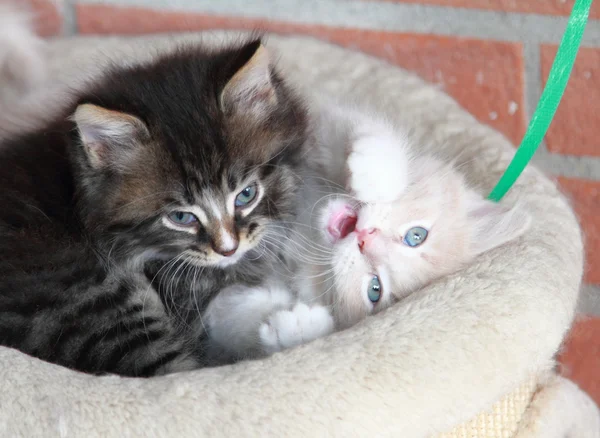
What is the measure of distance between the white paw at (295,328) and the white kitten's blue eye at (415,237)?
23 centimetres

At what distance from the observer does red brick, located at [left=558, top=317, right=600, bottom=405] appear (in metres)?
2.16

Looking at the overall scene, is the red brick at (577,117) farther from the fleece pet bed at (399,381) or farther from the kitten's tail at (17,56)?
the kitten's tail at (17,56)

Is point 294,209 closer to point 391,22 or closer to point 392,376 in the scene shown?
point 392,376

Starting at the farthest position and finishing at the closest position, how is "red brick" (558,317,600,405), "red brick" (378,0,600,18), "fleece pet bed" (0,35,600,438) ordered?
"red brick" (558,317,600,405)
"red brick" (378,0,600,18)
"fleece pet bed" (0,35,600,438)

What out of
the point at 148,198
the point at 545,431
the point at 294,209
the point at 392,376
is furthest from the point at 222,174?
the point at 545,431

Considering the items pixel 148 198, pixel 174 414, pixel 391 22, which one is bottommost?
pixel 174 414

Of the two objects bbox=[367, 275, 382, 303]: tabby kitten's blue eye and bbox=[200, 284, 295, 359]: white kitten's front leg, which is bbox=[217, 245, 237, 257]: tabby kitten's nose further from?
bbox=[367, 275, 382, 303]: tabby kitten's blue eye

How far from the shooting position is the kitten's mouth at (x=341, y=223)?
1.44 metres

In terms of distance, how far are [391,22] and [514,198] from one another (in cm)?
90

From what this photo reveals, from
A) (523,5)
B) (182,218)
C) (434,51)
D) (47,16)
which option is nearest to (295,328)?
(182,218)

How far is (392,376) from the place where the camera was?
1.05 meters

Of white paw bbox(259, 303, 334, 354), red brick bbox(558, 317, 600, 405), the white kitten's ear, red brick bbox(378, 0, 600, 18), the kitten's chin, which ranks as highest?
red brick bbox(378, 0, 600, 18)

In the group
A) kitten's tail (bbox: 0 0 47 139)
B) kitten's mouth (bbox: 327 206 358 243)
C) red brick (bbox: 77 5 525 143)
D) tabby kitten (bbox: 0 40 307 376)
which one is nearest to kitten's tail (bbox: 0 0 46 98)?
kitten's tail (bbox: 0 0 47 139)

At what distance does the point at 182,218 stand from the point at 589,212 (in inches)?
57.6
